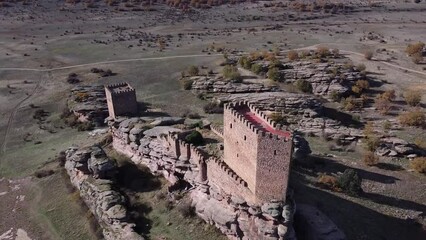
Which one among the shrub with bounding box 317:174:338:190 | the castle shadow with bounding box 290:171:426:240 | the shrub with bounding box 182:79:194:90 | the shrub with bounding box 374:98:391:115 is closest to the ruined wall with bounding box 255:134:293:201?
the castle shadow with bounding box 290:171:426:240

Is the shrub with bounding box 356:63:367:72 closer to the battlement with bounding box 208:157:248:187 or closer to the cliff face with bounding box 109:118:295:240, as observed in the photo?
the cliff face with bounding box 109:118:295:240

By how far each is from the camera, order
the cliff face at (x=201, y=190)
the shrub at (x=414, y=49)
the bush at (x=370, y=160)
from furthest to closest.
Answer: the shrub at (x=414, y=49)
the bush at (x=370, y=160)
the cliff face at (x=201, y=190)

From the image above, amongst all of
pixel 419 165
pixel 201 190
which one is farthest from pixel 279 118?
pixel 201 190

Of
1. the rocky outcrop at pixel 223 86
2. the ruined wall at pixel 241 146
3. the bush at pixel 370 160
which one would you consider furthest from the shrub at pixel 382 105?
the ruined wall at pixel 241 146

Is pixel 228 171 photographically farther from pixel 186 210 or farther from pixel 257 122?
pixel 186 210

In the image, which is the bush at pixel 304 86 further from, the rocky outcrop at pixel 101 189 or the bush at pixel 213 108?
the rocky outcrop at pixel 101 189

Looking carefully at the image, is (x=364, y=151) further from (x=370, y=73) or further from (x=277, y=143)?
(x=370, y=73)
